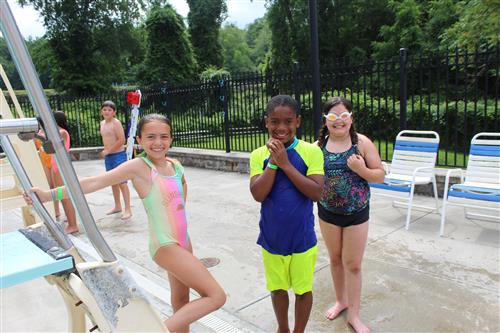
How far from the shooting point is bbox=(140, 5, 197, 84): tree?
100 ft

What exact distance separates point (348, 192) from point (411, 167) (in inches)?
121

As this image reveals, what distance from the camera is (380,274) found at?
3.77 metres

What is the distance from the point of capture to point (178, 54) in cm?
3139

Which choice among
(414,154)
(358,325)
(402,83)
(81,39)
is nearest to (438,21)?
(402,83)

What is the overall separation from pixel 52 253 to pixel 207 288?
1.07 metres

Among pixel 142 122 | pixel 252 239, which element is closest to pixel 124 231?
pixel 252 239

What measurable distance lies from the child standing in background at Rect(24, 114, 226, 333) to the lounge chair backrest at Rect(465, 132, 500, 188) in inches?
153

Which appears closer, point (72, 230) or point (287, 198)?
point (287, 198)

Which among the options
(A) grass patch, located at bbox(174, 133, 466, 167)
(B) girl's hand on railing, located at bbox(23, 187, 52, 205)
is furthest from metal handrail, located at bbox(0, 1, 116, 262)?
(A) grass patch, located at bbox(174, 133, 466, 167)

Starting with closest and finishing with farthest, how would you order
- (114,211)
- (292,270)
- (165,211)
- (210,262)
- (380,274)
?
(165,211), (292,270), (380,274), (210,262), (114,211)

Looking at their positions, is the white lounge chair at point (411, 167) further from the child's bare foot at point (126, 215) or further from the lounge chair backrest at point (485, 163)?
the child's bare foot at point (126, 215)

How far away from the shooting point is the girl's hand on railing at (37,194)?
1712 millimetres

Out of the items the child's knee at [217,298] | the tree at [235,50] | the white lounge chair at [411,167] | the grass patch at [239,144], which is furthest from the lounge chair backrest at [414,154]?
the tree at [235,50]

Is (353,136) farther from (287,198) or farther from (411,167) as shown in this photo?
(411,167)
